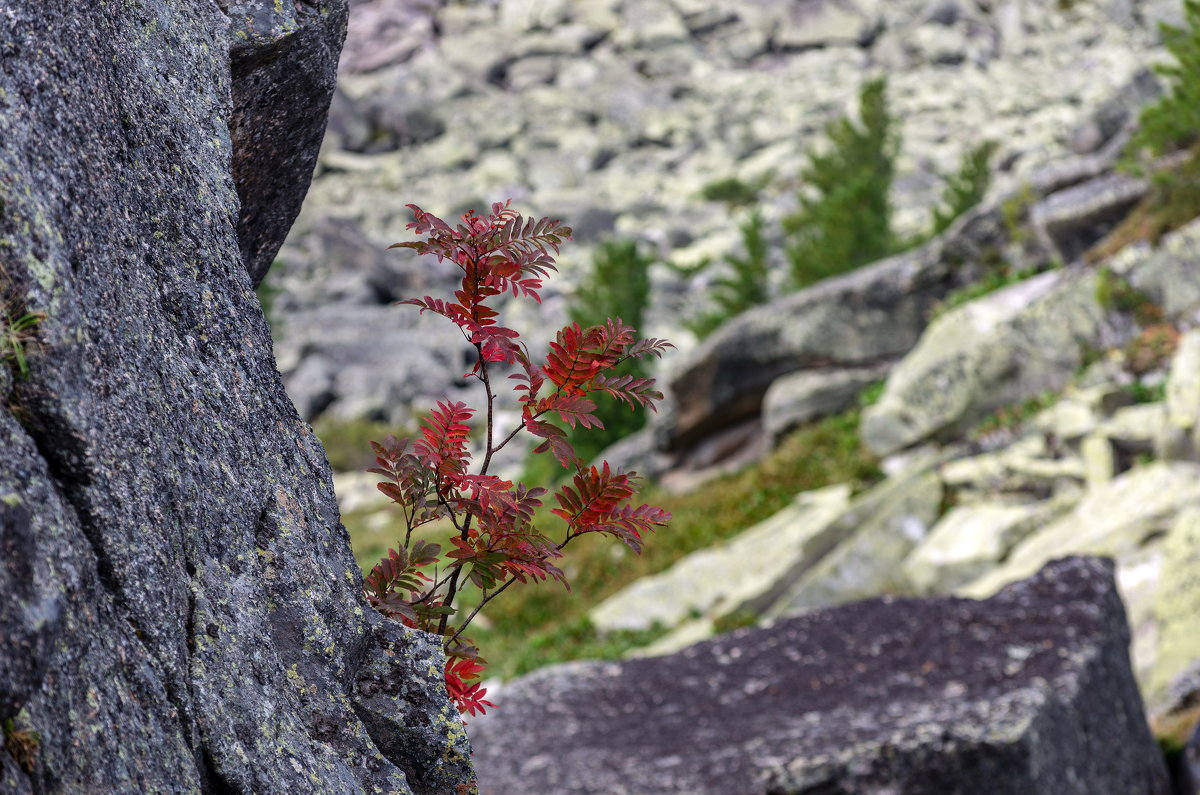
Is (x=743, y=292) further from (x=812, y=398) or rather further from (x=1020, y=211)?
(x=1020, y=211)

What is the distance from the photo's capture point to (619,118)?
2771 inches

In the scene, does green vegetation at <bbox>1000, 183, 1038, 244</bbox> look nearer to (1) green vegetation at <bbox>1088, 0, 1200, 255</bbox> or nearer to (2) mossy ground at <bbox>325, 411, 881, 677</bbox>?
(1) green vegetation at <bbox>1088, 0, 1200, 255</bbox>

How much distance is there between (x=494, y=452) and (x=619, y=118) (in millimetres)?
69744

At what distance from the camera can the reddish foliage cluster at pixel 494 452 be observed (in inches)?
124

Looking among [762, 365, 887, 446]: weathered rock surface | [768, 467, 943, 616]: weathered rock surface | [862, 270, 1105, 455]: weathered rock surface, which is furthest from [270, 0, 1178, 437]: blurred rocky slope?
[768, 467, 943, 616]: weathered rock surface

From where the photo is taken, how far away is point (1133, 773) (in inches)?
287

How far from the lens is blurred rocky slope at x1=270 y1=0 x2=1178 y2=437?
48031mm

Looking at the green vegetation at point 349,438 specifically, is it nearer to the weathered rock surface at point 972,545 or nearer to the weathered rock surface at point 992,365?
the weathered rock surface at point 992,365

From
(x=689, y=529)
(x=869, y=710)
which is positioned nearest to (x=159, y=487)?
(x=869, y=710)

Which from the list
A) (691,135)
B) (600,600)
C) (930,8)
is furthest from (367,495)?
(930,8)

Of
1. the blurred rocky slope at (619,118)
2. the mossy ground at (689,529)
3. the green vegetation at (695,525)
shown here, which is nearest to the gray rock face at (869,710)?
the mossy ground at (689,529)

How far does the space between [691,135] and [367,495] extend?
40.7 m

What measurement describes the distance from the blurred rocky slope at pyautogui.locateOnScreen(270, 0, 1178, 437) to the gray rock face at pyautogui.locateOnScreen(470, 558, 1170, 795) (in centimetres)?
3104

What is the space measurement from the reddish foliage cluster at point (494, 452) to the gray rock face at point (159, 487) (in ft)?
0.95
